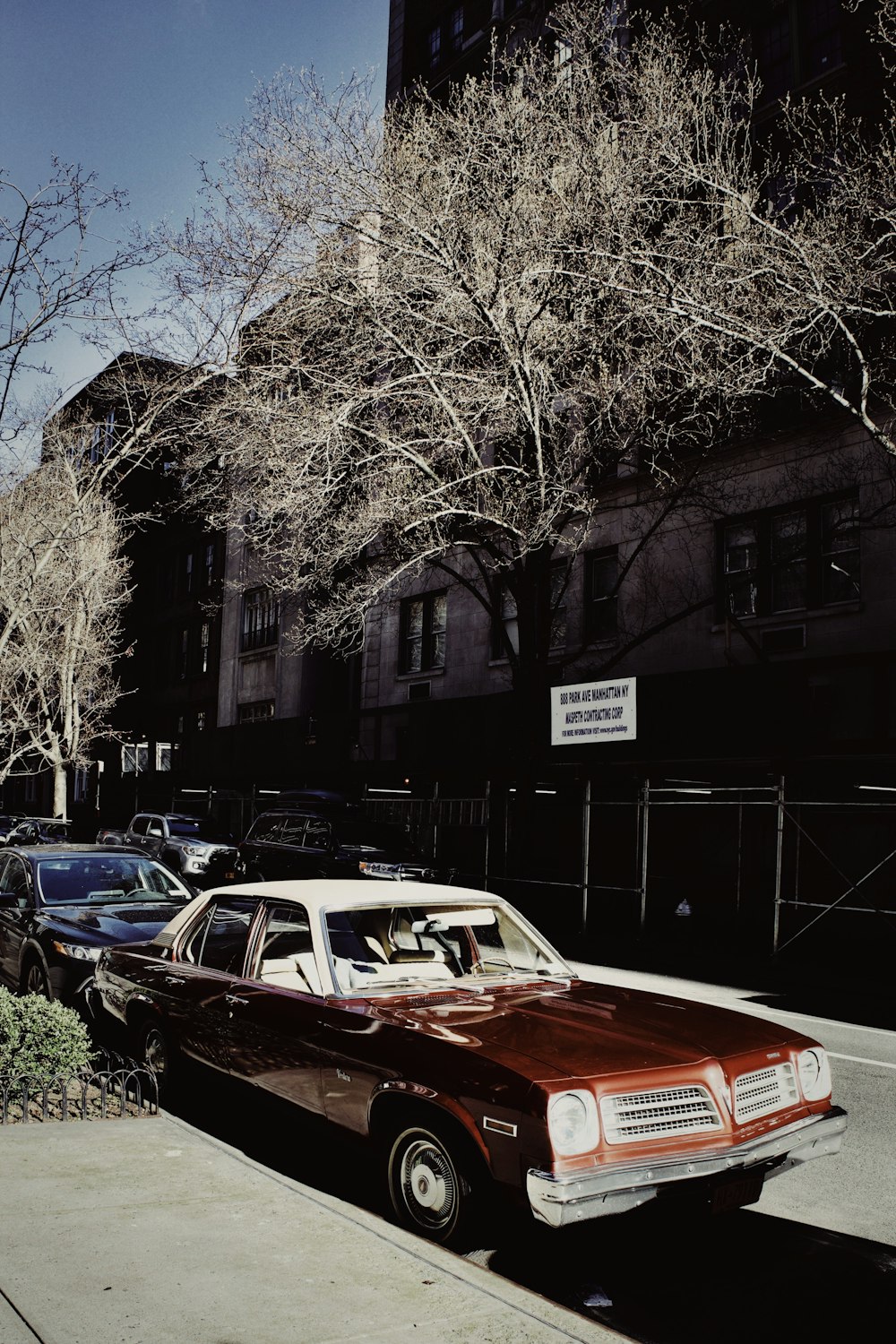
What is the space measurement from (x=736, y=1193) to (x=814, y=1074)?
83 cm

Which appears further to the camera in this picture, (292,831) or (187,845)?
(187,845)

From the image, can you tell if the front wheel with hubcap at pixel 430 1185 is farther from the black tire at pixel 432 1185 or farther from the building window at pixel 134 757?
the building window at pixel 134 757

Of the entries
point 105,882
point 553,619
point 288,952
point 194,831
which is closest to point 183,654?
point 194,831

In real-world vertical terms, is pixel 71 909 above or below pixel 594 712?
below

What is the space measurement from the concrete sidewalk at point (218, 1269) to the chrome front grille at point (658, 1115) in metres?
0.72

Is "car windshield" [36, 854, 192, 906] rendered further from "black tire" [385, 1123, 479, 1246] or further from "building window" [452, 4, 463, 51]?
"building window" [452, 4, 463, 51]

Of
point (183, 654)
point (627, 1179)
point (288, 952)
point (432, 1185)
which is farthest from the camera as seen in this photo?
point (183, 654)

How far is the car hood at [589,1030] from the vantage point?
15.2ft

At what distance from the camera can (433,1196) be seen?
4723 mm

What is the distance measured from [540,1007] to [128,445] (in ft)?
25.1

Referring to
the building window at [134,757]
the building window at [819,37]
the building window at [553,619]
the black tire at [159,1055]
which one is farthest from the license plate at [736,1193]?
the building window at [134,757]

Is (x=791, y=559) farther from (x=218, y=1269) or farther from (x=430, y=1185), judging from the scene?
(x=218, y=1269)

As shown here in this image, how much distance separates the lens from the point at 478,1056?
15.2 feet

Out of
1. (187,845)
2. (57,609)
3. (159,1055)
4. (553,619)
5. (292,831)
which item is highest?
(57,609)
